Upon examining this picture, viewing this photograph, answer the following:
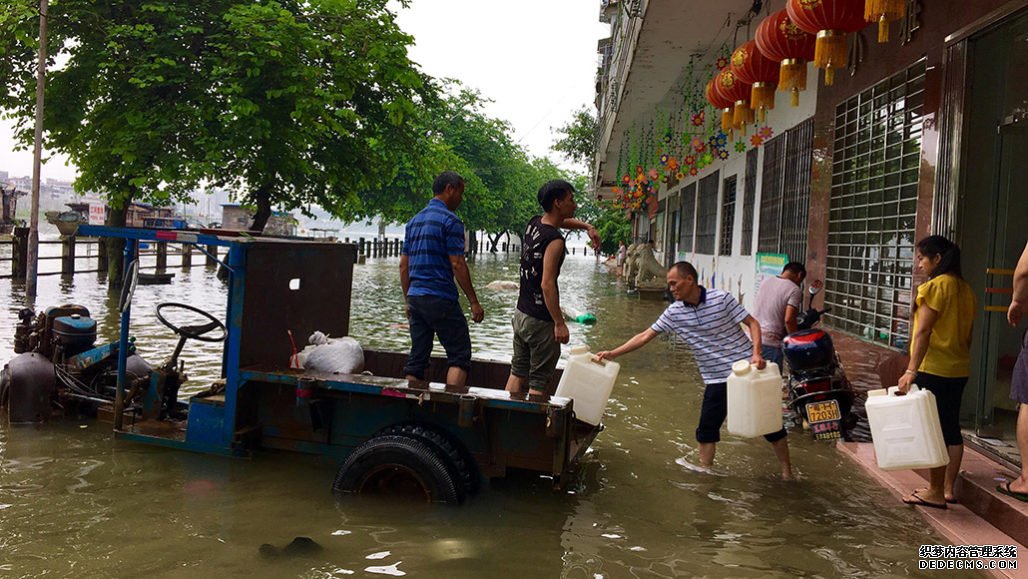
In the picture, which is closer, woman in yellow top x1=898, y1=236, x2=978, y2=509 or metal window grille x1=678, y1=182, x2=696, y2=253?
woman in yellow top x1=898, y1=236, x2=978, y2=509

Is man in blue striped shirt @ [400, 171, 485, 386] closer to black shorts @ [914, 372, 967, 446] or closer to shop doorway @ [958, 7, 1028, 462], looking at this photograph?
black shorts @ [914, 372, 967, 446]

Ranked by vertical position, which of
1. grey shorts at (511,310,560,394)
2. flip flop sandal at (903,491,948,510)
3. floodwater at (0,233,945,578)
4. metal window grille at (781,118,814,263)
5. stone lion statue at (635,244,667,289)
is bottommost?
floodwater at (0,233,945,578)

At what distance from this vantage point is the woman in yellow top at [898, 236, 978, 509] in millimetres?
4699

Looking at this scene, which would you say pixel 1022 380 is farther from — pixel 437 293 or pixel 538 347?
pixel 437 293

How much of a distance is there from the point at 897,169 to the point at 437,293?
4477 mm

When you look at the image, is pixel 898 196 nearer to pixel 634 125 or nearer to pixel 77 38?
pixel 634 125

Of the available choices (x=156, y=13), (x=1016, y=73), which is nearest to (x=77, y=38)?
(x=156, y=13)

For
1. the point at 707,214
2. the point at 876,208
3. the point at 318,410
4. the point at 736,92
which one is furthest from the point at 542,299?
the point at 707,214

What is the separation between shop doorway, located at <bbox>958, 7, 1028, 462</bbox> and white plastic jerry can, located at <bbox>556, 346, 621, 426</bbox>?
9.45 feet

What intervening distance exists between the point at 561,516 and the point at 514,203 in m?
51.6

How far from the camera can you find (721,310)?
17.6 ft

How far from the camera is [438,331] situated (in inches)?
207

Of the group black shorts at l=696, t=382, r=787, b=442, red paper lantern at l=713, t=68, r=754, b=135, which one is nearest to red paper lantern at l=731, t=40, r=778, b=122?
red paper lantern at l=713, t=68, r=754, b=135

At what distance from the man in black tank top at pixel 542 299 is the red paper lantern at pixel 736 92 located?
4071 millimetres
